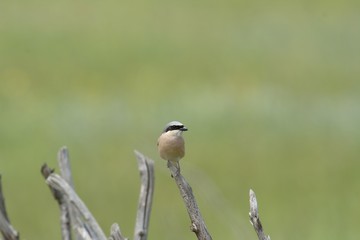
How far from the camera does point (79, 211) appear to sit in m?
2.86

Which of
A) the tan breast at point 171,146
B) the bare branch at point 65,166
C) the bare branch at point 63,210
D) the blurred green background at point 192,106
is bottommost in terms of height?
the blurred green background at point 192,106

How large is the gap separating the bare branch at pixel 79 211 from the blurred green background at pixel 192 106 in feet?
3.98

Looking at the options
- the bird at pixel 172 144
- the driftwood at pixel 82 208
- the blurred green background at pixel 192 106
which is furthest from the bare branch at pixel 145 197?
the blurred green background at pixel 192 106

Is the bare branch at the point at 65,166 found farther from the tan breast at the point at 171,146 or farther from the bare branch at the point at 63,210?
the tan breast at the point at 171,146

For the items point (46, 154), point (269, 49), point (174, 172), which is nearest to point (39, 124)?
point (46, 154)

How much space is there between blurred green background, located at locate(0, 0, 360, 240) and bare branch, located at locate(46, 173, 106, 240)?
1.21 meters

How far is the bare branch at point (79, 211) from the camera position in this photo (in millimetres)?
Result: 2836

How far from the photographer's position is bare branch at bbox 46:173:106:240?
9.30ft

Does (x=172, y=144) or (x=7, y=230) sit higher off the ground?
(x=172, y=144)

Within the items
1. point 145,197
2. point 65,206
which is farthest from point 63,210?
point 145,197

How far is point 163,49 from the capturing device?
9.91m

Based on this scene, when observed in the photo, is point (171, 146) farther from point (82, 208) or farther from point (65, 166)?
point (65, 166)

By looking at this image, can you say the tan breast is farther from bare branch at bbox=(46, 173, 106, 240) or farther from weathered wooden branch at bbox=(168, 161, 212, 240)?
bare branch at bbox=(46, 173, 106, 240)

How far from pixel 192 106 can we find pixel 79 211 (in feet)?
17.9
